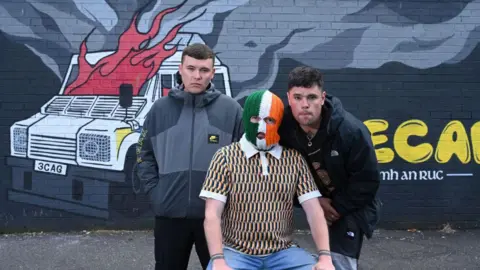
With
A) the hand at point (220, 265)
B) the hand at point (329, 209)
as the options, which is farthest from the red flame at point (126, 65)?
the hand at point (220, 265)

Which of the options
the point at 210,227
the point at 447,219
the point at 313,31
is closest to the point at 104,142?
the point at 313,31

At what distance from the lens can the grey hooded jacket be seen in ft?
10.1

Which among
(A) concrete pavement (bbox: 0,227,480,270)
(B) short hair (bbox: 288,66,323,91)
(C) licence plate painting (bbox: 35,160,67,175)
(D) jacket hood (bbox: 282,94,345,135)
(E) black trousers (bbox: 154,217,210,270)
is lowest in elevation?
(A) concrete pavement (bbox: 0,227,480,270)

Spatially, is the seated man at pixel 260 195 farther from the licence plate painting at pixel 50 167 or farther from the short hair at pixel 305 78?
the licence plate painting at pixel 50 167

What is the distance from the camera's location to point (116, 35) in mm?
5793

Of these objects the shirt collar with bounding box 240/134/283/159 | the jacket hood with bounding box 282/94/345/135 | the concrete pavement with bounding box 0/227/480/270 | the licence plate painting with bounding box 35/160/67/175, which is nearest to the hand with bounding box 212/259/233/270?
the shirt collar with bounding box 240/134/283/159

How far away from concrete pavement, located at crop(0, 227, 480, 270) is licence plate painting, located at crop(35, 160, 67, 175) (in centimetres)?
73

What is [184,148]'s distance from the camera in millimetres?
3094

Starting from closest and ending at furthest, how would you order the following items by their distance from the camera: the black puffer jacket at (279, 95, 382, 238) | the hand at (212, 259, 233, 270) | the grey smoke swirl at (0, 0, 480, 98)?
the hand at (212, 259, 233, 270)
the black puffer jacket at (279, 95, 382, 238)
the grey smoke swirl at (0, 0, 480, 98)

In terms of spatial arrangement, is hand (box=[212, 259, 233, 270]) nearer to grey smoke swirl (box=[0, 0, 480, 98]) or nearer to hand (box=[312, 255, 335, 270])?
hand (box=[312, 255, 335, 270])

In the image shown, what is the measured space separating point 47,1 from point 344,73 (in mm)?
3501

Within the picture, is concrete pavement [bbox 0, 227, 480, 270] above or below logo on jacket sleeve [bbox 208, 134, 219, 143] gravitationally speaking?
below

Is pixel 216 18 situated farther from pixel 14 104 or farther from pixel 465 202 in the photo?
pixel 465 202

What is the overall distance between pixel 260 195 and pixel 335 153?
1.61 feet
